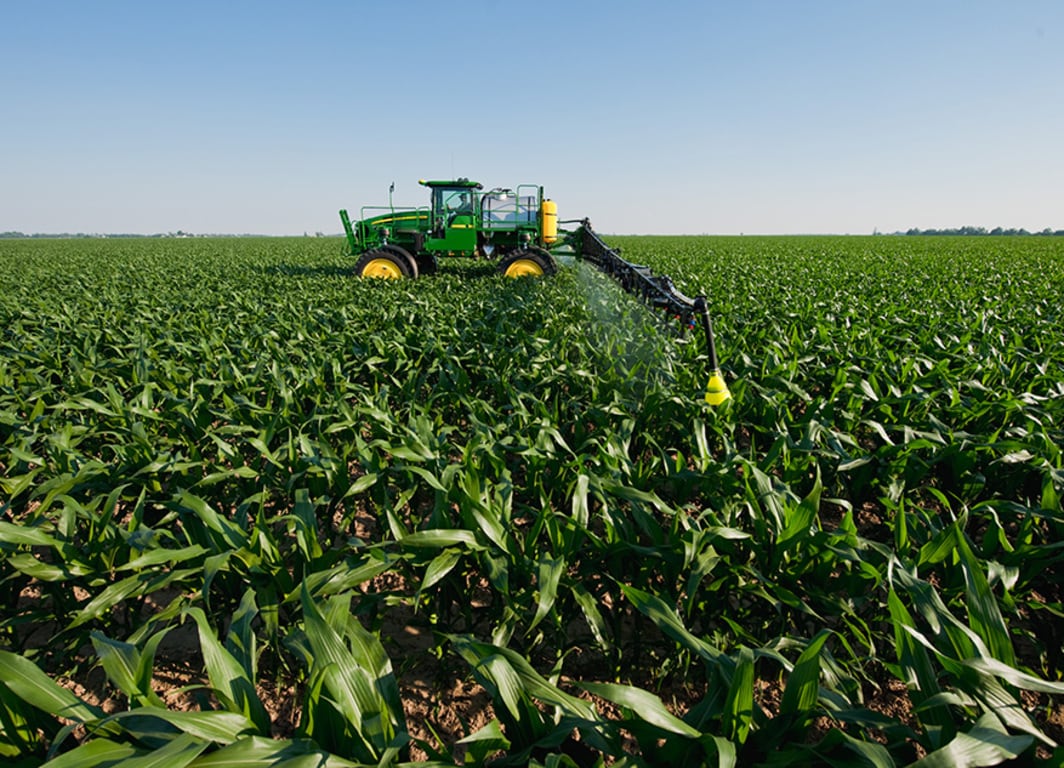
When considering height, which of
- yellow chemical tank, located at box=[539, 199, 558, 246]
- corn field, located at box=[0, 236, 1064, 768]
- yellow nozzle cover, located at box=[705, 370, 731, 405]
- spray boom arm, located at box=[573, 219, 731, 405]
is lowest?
corn field, located at box=[0, 236, 1064, 768]

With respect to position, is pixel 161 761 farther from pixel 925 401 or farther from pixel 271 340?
pixel 271 340

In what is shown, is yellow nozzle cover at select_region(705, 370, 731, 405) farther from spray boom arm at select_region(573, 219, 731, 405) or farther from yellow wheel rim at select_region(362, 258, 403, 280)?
yellow wheel rim at select_region(362, 258, 403, 280)

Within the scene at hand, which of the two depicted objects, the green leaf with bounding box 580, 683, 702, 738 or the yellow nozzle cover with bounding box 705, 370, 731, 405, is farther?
the yellow nozzle cover with bounding box 705, 370, 731, 405

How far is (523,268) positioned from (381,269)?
3.11 m

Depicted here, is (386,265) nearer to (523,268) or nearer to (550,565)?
(523,268)

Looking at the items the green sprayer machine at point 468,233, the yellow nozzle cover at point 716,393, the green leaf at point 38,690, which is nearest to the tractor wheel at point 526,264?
the green sprayer machine at point 468,233

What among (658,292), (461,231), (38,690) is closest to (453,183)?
(461,231)

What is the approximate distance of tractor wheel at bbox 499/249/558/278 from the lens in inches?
449

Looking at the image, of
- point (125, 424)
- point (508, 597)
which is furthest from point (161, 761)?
point (125, 424)

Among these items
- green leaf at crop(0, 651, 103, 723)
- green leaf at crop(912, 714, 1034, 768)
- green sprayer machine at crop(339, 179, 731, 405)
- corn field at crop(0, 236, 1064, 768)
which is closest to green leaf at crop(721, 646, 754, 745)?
corn field at crop(0, 236, 1064, 768)

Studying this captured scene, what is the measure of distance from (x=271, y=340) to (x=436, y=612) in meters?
4.26

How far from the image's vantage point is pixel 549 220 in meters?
11.9

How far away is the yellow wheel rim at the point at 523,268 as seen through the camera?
37.3 feet

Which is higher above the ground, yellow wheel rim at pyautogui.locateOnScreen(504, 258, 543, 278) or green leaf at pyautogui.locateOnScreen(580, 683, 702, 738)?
yellow wheel rim at pyautogui.locateOnScreen(504, 258, 543, 278)
